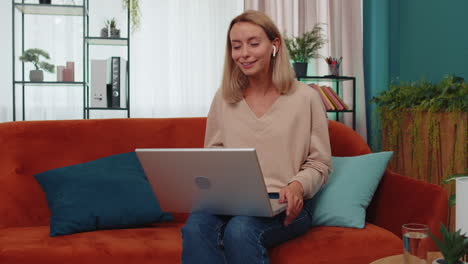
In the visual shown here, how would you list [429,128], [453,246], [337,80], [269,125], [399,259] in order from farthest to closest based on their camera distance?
[337,80], [429,128], [269,125], [399,259], [453,246]

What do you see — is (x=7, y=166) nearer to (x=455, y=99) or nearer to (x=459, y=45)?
(x=455, y=99)

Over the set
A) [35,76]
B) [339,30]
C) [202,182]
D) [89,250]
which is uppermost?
[339,30]

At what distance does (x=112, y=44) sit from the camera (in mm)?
3979

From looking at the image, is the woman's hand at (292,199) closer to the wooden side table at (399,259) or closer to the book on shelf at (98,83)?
the wooden side table at (399,259)

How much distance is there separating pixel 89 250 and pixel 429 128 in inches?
74.0

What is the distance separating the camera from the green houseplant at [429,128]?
8.26 ft

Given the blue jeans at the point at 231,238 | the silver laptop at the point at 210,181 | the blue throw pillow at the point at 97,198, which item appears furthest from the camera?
the blue throw pillow at the point at 97,198

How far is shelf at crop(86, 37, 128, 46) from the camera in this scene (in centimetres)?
373

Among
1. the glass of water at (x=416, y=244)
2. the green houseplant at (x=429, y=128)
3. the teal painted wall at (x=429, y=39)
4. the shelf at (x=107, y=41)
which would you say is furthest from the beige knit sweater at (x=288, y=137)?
the shelf at (x=107, y=41)

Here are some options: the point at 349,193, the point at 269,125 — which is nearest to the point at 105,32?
the point at 269,125

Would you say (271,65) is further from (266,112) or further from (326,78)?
(326,78)

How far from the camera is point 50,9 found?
3.76m

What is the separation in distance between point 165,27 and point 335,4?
1.51 metres

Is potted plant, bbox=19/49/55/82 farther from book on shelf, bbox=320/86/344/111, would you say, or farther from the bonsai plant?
the bonsai plant
